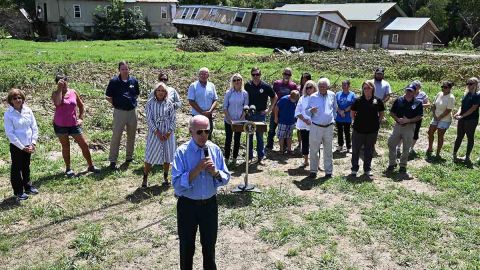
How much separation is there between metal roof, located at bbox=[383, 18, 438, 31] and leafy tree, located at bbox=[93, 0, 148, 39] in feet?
81.9

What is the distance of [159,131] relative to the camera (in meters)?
7.34

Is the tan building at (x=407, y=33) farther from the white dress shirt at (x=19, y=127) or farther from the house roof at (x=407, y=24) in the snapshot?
the white dress shirt at (x=19, y=127)

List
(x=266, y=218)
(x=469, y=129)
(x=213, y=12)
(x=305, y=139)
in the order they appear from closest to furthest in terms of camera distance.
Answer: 1. (x=266, y=218)
2. (x=305, y=139)
3. (x=469, y=129)
4. (x=213, y=12)

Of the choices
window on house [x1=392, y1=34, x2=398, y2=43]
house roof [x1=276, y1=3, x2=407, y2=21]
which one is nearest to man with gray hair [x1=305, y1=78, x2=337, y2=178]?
house roof [x1=276, y1=3, x2=407, y2=21]

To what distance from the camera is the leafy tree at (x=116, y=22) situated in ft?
136

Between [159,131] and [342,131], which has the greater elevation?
[159,131]

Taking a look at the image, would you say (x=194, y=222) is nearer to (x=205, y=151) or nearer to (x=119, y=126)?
(x=205, y=151)

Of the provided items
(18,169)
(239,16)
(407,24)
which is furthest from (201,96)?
(407,24)

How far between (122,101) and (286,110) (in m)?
3.36

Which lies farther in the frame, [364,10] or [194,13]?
[364,10]

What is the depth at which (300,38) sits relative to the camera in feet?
113

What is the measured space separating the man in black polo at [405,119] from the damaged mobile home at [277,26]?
26234mm

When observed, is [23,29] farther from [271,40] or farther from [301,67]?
[301,67]

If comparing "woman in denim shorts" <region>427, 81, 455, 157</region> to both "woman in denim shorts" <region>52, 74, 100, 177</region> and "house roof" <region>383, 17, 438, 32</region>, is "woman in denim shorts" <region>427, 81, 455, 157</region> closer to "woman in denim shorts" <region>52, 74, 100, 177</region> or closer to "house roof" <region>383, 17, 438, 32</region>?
"woman in denim shorts" <region>52, 74, 100, 177</region>
